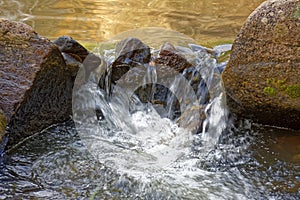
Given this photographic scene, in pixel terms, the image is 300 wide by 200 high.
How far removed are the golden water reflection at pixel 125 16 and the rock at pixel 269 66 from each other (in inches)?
142

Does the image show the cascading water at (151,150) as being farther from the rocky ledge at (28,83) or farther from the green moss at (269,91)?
the green moss at (269,91)

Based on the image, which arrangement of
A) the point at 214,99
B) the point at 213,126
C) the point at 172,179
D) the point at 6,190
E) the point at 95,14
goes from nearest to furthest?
the point at 6,190, the point at 172,179, the point at 213,126, the point at 214,99, the point at 95,14

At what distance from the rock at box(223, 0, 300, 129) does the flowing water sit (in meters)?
0.22

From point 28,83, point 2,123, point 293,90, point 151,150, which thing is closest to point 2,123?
point 2,123

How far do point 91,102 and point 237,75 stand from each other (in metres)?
1.69

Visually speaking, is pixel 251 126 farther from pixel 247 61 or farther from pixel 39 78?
pixel 39 78

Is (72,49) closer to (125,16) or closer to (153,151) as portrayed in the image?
(153,151)

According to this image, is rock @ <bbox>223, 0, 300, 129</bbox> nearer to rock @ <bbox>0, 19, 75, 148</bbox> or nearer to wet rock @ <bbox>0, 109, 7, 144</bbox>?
rock @ <bbox>0, 19, 75, 148</bbox>

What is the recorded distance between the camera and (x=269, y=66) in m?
4.32

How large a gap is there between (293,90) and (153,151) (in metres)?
1.52

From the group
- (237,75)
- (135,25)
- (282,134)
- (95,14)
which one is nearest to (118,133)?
(237,75)

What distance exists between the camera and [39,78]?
4.16 meters

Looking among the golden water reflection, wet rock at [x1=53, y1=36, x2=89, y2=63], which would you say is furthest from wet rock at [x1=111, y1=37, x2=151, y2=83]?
the golden water reflection

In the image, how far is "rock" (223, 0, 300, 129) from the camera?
4.25 m
